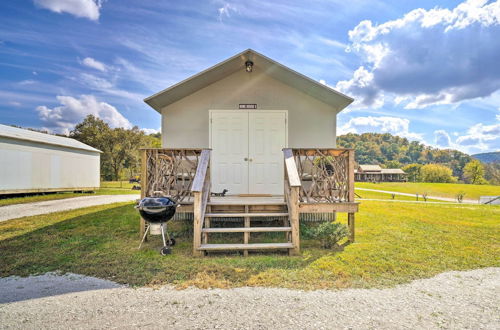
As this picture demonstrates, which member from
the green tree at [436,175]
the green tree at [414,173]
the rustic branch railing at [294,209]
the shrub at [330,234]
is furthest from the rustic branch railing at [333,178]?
the green tree at [414,173]

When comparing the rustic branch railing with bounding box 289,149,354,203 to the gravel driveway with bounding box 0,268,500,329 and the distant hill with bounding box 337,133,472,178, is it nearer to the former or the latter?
the gravel driveway with bounding box 0,268,500,329

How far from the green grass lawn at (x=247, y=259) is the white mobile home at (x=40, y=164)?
307 inches

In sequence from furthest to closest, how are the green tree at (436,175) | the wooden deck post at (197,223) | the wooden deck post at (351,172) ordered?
the green tree at (436,175), the wooden deck post at (351,172), the wooden deck post at (197,223)

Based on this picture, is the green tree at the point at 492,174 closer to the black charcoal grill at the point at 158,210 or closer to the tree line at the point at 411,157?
the tree line at the point at 411,157

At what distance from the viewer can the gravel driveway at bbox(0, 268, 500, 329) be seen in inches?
89.9

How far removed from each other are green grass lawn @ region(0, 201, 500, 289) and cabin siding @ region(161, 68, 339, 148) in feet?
8.06

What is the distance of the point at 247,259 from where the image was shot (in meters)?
4.01

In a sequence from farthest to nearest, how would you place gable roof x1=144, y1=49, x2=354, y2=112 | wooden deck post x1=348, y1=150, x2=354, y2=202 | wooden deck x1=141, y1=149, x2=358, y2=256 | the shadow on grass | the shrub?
gable roof x1=144, y1=49, x2=354, y2=112 → wooden deck post x1=348, y1=150, x2=354, y2=202 → wooden deck x1=141, y1=149, x2=358, y2=256 → the shrub → the shadow on grass

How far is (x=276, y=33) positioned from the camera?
28.8 ft

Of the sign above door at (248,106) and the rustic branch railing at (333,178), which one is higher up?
the sign above door at (248,106)

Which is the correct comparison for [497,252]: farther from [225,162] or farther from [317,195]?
[225,162]

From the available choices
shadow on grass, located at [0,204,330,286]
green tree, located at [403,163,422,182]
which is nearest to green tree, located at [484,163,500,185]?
green tree, located at [403,163,422,182]

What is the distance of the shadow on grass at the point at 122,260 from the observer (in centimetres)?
343

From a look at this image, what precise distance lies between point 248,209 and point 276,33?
6.82 meters
